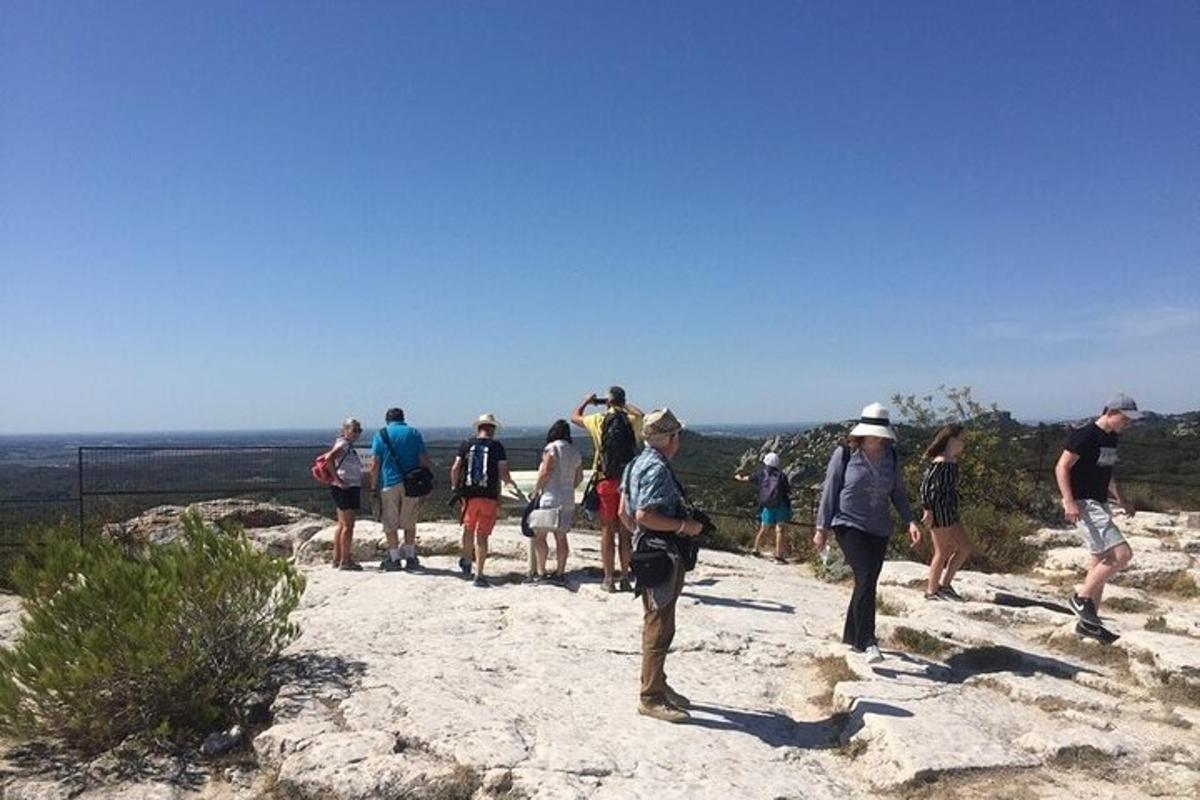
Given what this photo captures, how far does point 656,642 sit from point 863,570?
5.38ft

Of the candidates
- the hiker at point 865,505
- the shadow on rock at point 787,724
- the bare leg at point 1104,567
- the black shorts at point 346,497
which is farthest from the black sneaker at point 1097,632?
the black shorts at point 346,497

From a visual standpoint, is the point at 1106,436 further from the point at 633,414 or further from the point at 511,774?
the point at 511,774

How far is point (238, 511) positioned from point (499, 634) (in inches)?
291

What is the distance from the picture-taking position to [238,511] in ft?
40.6

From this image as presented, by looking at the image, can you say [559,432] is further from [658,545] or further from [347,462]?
[658,545]

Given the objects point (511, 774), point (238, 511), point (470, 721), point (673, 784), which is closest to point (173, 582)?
point (470, 721)

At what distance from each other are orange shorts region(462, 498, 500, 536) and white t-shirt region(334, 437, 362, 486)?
1362 millimetres

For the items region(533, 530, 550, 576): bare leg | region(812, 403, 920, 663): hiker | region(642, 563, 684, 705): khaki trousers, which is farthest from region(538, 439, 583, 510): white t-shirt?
region(642, 563, 684, 705): khaki trousers

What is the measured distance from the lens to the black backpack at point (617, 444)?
7223 millimetres

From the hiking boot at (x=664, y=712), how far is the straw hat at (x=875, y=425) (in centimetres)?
216

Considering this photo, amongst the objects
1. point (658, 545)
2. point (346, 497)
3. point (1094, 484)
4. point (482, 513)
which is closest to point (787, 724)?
point (658, 545)

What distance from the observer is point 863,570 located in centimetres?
557

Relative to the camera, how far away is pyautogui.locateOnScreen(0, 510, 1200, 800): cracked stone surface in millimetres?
4141

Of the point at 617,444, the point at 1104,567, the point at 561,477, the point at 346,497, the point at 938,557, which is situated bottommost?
the point at 938,557
